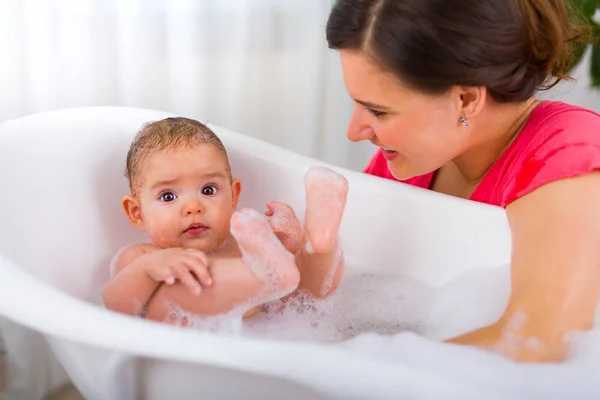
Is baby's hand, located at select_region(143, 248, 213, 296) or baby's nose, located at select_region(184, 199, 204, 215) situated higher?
baby's nose, located at select_region(184, 199, 204, 215)

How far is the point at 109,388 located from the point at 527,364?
0.57 meters

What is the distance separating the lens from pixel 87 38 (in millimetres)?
1814

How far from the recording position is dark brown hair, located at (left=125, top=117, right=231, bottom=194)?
1383 mm

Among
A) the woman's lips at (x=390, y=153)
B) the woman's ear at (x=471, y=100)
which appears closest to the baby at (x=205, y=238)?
the woman's lips at (x=390, y=153)

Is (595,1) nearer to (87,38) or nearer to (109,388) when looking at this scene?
(87,38)

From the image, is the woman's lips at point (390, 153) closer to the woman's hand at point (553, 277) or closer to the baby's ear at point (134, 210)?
the woman's hand at point (553, 277)

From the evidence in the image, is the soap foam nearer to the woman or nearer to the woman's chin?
the woman

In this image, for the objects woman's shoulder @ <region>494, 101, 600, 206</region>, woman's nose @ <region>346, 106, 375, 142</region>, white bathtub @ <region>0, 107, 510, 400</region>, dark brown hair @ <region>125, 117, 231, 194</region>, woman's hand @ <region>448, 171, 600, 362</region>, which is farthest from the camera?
dark brown hair @ <region>125, 117, 231, 194</region>

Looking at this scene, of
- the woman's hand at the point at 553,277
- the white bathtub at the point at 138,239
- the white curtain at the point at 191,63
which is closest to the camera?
the white bathtub at the point at 138,239

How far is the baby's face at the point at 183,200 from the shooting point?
1341 mm

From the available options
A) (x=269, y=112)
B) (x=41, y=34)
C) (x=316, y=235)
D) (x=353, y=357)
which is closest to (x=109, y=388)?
(x=353, y=357)

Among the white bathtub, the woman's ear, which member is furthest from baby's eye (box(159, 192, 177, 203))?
the woman's ear

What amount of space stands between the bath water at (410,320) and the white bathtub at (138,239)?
0.04 meters

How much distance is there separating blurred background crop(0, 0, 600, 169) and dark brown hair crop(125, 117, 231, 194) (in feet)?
1.64
